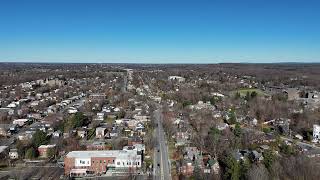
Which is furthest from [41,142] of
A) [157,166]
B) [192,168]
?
[192,168]

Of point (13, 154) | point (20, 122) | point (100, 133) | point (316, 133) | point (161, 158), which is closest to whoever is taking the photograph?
point (161, 158)

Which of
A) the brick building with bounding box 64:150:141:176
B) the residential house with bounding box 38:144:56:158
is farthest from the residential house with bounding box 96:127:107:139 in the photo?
the brick building with bounding box 64:150:141:176

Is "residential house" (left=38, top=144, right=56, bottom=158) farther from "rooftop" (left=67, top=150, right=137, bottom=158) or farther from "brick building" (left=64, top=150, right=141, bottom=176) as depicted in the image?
"brick building" (left=64, top=150, right=141, bottom=176)

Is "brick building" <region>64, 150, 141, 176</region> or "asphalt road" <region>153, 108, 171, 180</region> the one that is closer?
"asphalt road" <region>153, 108, 171, 180</region>

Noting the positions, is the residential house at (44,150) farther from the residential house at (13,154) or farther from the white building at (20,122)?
the white building at (20,122)

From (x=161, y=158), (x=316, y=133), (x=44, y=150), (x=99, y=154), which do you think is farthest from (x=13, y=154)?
(x=316, y=133)

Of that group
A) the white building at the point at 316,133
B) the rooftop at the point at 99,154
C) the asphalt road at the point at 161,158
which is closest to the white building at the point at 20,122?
the asphalt road at the point at 161,158

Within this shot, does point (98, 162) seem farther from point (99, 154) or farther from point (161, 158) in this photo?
point (161, 158)

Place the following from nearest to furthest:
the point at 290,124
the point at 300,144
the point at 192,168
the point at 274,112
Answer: the point at 192,168
the point at 300,144
the point at 290,124
the point at 274,112

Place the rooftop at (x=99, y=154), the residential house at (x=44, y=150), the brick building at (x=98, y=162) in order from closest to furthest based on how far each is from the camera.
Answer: the brick building at (x=98, y=162) < the rooftop at (x=99, y=154) < the residential house at (x=44, y=150)

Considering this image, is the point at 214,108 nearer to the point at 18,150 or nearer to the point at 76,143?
the point at 76,143

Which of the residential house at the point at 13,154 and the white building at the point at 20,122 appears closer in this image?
the residential house at the point at 13,154
